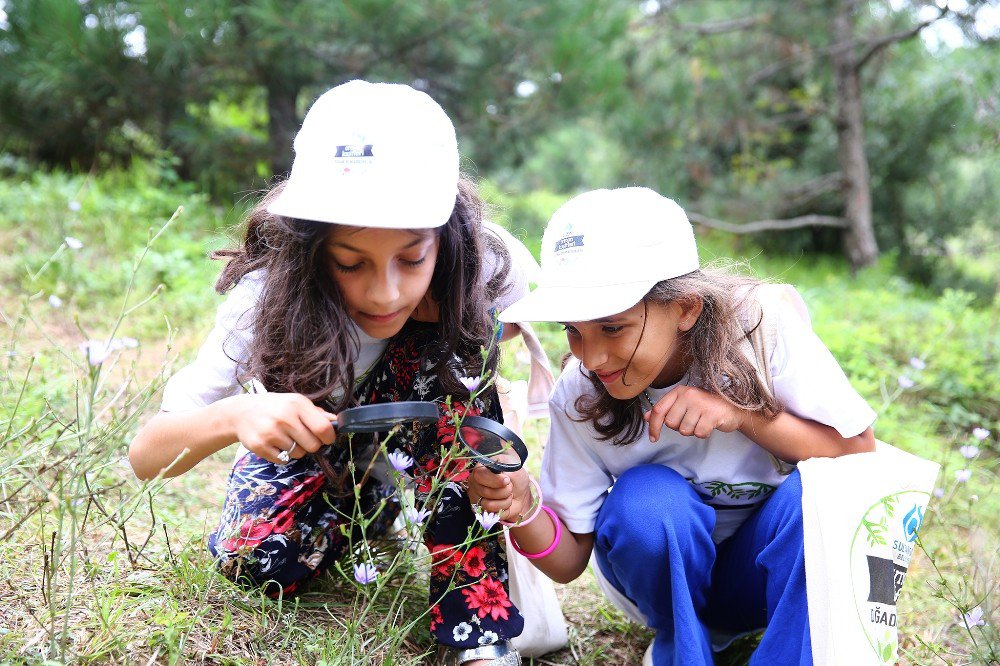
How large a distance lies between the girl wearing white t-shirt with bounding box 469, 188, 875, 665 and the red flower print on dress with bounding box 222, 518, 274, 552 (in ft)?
1.44

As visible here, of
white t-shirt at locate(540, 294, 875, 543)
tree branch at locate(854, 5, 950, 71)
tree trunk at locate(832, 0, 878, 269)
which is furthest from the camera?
tree trunk at locate(832, 0, 878, 269)

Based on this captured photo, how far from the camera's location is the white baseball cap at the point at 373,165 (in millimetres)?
1530

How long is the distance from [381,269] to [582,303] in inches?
14.9

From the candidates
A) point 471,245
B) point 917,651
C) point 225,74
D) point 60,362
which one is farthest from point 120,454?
point 225,74

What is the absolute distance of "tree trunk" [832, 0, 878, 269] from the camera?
21.7ft

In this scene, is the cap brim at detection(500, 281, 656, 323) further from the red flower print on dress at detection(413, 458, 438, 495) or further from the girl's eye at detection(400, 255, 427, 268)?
the red flower print on dress at detection(413, 458, 438, 495)

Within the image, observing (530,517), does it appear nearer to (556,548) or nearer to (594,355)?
(556,548)

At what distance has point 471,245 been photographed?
1.85 meters

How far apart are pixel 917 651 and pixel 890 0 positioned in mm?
6253

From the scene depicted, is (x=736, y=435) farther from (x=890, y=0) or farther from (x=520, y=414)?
(x=890, y=0)

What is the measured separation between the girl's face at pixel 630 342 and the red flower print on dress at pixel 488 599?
48 centimetres

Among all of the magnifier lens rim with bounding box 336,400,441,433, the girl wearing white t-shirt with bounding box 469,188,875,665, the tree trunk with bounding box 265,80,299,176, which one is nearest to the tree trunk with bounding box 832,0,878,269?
the tree trunk with bounding box 265,80,299,176

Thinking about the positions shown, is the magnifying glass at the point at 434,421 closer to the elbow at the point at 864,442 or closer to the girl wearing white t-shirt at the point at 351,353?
the girl wearing white t-shirt at the point at 351,353

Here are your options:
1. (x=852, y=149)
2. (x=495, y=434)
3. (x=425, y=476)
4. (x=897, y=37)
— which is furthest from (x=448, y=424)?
(x=852, y=149)
